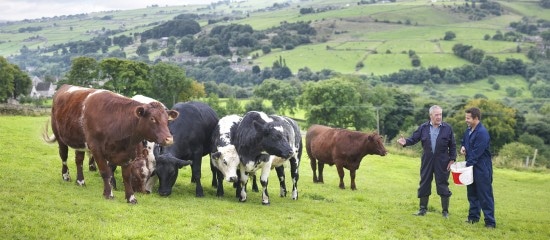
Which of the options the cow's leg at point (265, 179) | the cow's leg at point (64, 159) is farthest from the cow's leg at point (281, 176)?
the cow's leg at point (64, 159)

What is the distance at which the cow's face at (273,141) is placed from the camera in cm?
1327

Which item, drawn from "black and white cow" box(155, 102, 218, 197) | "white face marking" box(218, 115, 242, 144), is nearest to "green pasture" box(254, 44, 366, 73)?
"white face marking" box(218, 115, 242, 144)

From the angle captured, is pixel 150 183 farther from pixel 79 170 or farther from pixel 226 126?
pixel 226 126

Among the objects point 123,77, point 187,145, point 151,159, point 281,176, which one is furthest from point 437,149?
point 123,77

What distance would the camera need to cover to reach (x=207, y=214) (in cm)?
1127

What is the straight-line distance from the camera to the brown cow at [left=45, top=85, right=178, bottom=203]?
36.4 ft

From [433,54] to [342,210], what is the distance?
522ft

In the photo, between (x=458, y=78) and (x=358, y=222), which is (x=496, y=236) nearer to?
(x=358, y=222)

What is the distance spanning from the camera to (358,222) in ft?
40.0

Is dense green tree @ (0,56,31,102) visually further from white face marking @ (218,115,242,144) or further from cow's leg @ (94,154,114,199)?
cow's leg @ (94,154,114,199)

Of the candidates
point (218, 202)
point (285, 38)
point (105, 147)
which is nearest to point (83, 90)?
point (105, 147)

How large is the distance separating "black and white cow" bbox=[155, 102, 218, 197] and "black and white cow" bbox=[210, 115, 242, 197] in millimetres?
382

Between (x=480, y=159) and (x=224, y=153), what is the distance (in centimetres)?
654

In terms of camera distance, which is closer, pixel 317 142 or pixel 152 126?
pixel 152 126
